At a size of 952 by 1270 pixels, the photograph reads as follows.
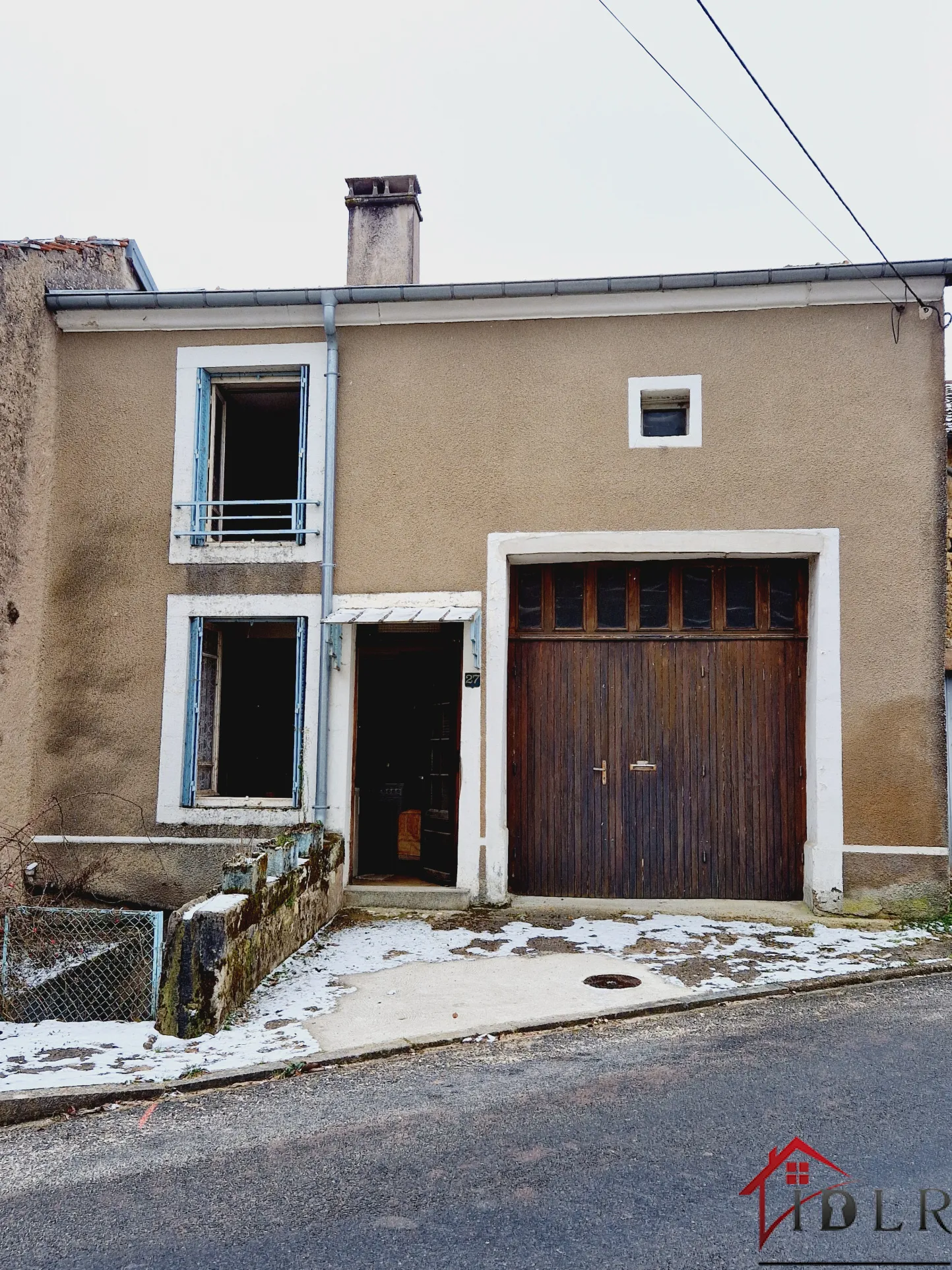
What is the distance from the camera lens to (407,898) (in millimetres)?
8578

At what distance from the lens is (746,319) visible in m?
8.66

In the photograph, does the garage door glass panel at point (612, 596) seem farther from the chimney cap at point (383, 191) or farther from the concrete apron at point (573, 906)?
the chimney cap at point (383, 191)

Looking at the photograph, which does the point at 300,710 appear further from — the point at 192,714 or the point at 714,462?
the point at 714,462

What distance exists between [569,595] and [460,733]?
1630 mm

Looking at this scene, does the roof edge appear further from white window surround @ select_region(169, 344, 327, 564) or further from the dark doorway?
the dark doorway

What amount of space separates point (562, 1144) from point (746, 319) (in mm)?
7092

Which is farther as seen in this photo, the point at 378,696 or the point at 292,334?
the point at 378,696

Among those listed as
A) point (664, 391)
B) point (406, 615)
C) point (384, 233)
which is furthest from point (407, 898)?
point (384, 233)

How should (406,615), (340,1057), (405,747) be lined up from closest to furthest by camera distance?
1. (340,1057)
2. (406,615)
3. (405,747)

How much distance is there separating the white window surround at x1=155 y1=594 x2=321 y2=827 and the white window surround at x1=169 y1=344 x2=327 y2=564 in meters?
0.39

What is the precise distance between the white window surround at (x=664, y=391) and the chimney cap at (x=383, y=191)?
3675 mm

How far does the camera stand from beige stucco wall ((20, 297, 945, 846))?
27.2 ft

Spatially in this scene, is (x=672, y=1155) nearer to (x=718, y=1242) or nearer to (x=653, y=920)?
(x=718, y=1242)

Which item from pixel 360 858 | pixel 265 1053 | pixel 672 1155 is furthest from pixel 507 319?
pixel 672 1155
